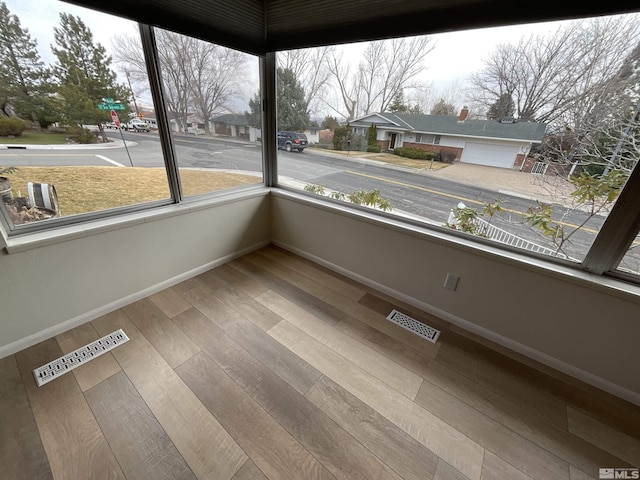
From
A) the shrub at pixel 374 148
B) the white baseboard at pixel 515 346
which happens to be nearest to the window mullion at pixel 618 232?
the white baseboard at pixel 515 346

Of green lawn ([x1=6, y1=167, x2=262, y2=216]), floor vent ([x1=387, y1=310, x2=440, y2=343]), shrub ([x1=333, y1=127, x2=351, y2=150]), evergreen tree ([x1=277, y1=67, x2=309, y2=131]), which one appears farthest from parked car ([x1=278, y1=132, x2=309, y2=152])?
floor vent ([x1=387, y1=310, x2=440, y2=343])

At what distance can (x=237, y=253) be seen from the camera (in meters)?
2.65

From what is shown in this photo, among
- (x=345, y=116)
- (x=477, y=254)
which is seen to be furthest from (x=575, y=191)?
(x=345, y=116)

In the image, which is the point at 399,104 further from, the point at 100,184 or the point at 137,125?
the point at 100,184

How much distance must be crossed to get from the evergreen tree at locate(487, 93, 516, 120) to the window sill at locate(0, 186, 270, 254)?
206 cm

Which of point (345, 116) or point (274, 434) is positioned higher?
point (345, 116)

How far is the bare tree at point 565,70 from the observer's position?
120cm

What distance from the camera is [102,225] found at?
65.8 inches

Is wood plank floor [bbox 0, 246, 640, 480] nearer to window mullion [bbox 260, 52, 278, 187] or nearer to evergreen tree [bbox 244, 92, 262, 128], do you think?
window mullion [bbox 260, 52, 278, 187]

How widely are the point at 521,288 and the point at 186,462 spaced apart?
79.8 inches

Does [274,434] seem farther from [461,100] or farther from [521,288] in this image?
[461,100]

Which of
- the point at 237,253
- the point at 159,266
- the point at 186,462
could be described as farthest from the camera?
the point at 237,253

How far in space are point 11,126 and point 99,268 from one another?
2.92 ft

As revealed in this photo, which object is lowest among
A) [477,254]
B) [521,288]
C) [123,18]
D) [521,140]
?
[521,288]
